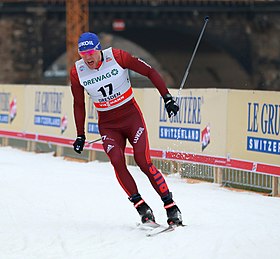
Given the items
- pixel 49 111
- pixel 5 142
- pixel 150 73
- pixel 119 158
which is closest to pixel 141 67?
pixel 150 73

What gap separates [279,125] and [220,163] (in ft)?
5.24

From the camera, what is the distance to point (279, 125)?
13.1m

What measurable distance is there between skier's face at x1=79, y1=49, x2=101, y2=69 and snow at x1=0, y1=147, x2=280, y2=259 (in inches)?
62.3

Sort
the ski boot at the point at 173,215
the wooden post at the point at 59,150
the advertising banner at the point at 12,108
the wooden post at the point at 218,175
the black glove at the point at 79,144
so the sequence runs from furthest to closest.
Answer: the advertising banner at the point at 12,108 → the wooden post at the point at 59,150 → the wooden post at the point at 218,175 → the black glove at the point at 79,144 → the ski boot at the point at 173,215

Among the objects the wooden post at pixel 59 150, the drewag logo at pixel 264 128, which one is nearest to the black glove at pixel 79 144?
the drewag logo at pixel 264 128

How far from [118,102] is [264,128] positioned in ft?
12.9

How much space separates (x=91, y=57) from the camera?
984 centimetres

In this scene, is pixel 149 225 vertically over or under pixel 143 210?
under

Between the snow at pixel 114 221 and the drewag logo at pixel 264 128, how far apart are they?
25.8 inches

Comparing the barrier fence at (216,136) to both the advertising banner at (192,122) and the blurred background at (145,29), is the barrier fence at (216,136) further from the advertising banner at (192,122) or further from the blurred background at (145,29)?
the blurred background at (145,29)

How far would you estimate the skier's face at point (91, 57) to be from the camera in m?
9.78

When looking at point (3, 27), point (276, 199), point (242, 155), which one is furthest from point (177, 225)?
point (3, 27)

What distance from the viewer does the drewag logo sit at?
13203 mm

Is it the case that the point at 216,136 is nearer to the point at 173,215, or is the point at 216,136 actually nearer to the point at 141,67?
the point at 141,67
